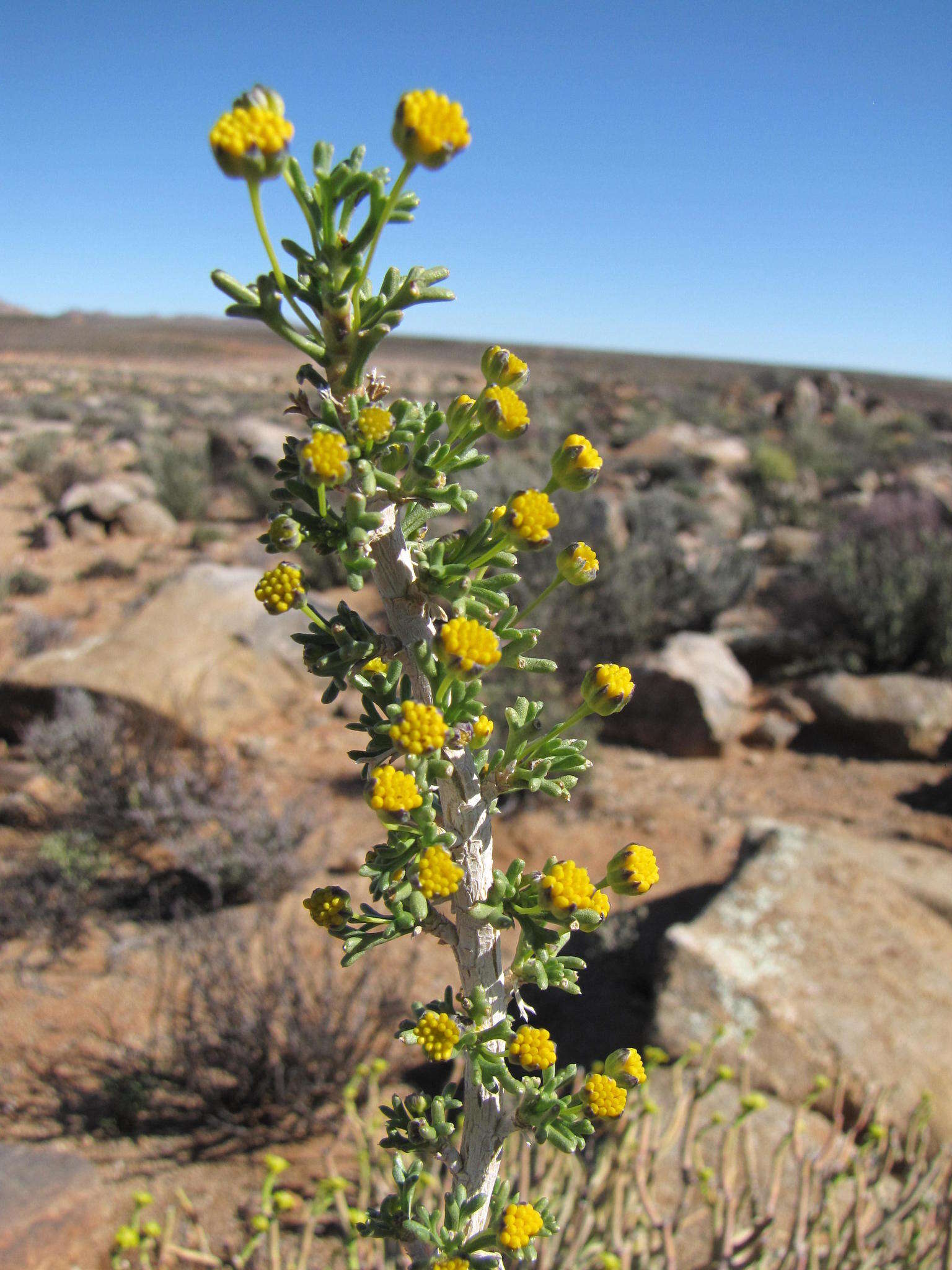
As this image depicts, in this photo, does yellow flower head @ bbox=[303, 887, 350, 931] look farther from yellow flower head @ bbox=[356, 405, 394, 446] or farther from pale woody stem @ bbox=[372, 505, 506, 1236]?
yellow flower head @ bbox=[356, 405, 394, 446]

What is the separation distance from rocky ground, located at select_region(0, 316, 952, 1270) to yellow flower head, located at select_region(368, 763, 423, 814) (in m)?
2.58

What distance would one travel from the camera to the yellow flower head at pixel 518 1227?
102 cm

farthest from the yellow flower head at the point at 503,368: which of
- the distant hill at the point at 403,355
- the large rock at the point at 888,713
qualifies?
the distant hill at the point at 403,355

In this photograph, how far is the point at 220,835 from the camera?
4629mm

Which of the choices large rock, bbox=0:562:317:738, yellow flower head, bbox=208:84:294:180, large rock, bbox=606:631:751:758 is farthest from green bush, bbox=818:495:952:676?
yellow flower head, bbox=208:84:294:180

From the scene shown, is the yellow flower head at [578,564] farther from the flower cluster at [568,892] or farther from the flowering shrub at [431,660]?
the flower cluster at [568,892]

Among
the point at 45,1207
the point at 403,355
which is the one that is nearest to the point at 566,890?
the point at 45,1207

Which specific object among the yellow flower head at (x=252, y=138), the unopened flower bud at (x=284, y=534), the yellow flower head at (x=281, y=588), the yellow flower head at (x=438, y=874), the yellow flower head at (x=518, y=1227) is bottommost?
the yellow flower head at (x=518, y=1227)

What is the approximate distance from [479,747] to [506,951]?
95.9 inches

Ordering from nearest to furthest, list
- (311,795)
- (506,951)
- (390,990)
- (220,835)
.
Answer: (506,951) < (390,990) < (220,835) < (311,795)

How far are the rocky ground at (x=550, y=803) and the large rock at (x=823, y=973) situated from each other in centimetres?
1

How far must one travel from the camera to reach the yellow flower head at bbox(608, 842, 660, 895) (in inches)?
45.2

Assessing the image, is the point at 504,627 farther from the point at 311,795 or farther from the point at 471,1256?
the point at 311,795

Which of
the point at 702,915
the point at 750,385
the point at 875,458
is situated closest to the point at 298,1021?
the point at 702,915
